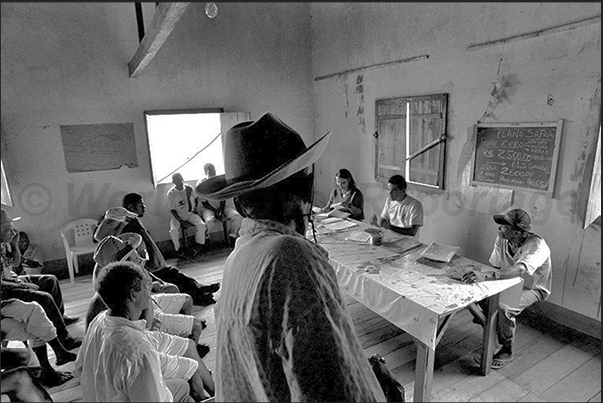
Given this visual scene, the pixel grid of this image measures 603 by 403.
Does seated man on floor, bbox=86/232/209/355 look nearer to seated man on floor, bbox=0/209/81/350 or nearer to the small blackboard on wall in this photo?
seated man on floor, bbox=0/209/81/350

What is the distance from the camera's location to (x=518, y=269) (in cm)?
197

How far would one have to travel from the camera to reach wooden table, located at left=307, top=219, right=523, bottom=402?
1.70m

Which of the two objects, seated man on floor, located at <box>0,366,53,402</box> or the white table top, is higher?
seated man on floor, located at <box>0,366,53,402</box>

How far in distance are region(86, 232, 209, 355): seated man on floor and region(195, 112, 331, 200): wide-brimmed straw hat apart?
1.20 meters

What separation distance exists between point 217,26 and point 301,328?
418cm

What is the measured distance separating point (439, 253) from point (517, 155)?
1210 millimetres

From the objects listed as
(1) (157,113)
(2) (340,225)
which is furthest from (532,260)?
(1) (157,113)

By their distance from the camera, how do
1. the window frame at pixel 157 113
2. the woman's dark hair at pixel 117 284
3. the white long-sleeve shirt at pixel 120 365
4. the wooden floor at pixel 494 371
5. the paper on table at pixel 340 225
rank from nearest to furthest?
the white long-sleeve shirt at pixel 120 365 < the woman's dark hair at pixel 117 284 < the wooden floor at pixel 494 371 < the paper on table at pixel 340 225 < the window frame at pixel 157 113

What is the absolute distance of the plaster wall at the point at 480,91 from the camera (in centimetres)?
234

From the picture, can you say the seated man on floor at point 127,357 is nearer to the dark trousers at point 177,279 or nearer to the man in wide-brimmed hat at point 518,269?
the dark trousers at point 177,279

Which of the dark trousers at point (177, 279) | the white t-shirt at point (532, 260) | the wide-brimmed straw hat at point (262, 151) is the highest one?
the wide-brimmed straw hat at point (262, 151)

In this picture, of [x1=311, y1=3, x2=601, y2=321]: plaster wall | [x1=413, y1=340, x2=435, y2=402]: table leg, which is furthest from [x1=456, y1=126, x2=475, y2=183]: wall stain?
[x1=413, y1=340, x2=435, y2=402]: table leg

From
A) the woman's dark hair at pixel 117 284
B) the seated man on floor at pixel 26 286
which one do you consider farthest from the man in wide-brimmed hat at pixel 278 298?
the seated man on floor at pixel 26 286

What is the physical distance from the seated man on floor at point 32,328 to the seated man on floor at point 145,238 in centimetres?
56
